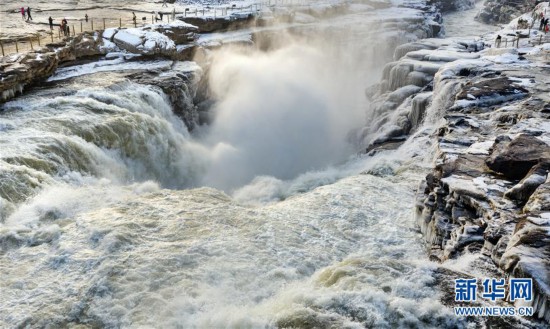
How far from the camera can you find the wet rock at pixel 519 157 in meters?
10.5

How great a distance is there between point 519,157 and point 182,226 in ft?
26.8

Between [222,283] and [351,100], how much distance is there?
23.7m

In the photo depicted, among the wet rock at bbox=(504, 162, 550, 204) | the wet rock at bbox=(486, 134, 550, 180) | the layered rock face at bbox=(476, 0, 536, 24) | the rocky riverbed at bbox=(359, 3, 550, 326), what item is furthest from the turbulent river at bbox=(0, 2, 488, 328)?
the layered rock face at bbox=(476, 0, 536, 24)

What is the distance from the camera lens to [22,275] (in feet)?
30.1

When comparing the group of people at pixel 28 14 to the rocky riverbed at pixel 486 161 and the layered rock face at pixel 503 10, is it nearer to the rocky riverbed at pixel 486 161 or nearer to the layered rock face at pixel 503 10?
the rocky riverbed at pixel 486 161

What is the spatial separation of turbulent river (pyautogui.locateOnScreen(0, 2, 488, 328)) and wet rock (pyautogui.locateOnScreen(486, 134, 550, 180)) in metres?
2.60

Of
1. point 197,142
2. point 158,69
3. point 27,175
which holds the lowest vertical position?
point 197,142

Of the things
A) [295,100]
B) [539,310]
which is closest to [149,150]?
[295,100]

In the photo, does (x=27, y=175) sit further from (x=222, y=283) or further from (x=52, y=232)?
(x=222, y=283)

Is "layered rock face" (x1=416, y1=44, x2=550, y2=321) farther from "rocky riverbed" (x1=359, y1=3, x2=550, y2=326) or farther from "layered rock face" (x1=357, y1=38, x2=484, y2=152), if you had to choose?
"layered rock face" (x1=357, y1=38, x2=484, y2=152)

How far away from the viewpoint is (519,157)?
1071 centimetres

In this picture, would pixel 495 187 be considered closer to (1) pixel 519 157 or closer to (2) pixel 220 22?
(1) pixel 519 157

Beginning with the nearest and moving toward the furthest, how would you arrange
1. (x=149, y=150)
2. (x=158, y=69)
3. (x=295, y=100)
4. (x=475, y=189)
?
(x=475, y=189) → (x=149, y=150) → (x=158, y=69) → (x=295, y=100)

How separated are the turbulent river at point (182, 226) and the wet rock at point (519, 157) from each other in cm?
260
